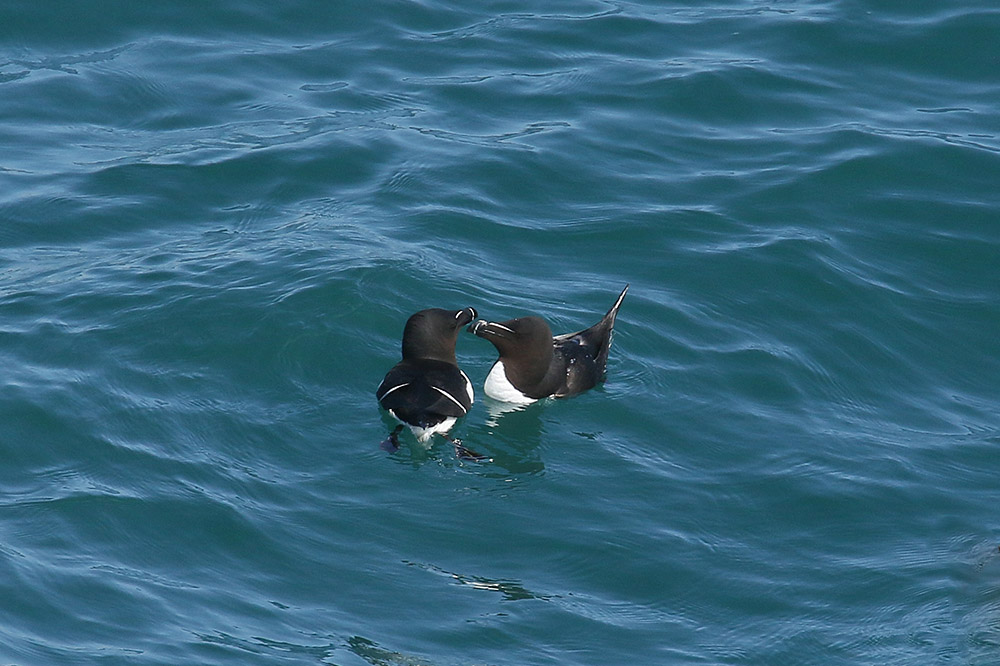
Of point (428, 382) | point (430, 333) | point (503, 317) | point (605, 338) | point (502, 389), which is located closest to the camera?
point (428, 382)

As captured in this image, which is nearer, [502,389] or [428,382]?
[428,382]

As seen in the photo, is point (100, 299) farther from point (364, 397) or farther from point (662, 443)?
point (662, 443)

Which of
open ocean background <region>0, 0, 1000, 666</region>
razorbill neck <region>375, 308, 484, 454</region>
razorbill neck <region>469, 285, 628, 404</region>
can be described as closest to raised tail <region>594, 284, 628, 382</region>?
razorbill neck <region>469, 285, 628, 404</region>

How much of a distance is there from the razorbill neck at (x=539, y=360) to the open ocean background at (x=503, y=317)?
0.62 ft

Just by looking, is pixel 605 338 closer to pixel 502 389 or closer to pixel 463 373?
pixel 502 389

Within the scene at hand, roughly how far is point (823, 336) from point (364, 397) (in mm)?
3730

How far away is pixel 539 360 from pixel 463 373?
0.63 metres

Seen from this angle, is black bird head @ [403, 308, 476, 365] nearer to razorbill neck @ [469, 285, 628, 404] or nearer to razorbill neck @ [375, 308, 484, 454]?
razorbill neck @ [375, 308, 484, 454]

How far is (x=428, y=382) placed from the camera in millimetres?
9258

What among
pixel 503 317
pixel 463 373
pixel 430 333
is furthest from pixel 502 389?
pixel 503 317

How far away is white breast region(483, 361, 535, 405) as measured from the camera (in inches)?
385

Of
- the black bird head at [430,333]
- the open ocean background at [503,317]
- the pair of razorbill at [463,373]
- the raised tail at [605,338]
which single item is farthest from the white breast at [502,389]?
the raised tail at [605,338]

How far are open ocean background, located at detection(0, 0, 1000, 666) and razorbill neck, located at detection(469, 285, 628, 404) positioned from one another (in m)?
0.19

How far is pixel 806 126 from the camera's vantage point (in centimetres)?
1384
